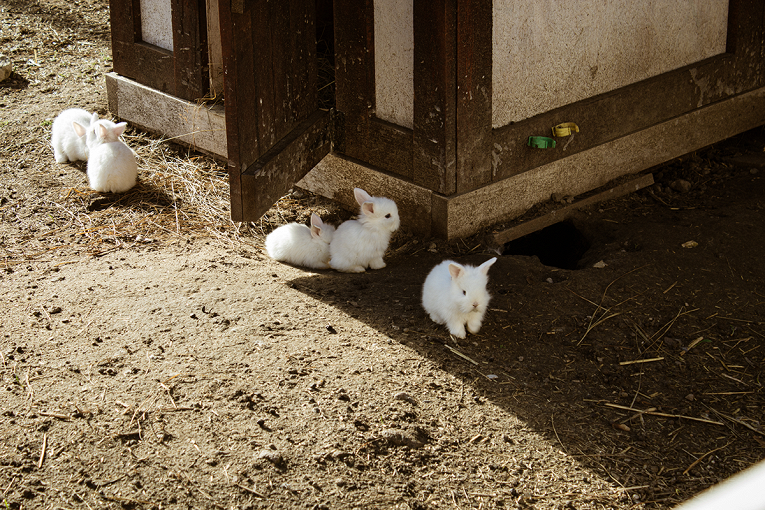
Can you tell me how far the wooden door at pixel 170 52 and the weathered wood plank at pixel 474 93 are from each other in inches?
118

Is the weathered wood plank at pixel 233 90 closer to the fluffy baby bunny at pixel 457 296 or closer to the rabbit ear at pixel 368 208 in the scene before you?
the rabbit ear at pixel 368 208

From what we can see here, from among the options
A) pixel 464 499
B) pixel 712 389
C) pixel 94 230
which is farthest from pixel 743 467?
pixel 94 230

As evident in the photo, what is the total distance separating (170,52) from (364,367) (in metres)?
4.63

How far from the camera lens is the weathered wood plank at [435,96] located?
5.04 metres

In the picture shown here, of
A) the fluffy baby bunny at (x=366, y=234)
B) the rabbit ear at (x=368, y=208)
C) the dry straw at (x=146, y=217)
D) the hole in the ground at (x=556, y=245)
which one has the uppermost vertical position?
the rabbit ear at (x=368, y=208)

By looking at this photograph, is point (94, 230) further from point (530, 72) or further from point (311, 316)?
point (530, 72)

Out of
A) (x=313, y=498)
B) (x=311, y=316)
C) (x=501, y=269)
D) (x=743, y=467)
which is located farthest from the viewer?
(x=501, y=269)

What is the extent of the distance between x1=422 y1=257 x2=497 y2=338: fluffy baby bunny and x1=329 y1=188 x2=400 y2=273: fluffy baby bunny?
0.79 m

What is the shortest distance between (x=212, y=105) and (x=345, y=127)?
69.2 inches

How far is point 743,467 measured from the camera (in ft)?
11.9

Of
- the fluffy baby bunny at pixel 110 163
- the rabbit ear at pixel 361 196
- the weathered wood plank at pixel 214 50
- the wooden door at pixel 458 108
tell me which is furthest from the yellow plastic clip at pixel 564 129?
the fluffy baby bunny at pixel 110 163

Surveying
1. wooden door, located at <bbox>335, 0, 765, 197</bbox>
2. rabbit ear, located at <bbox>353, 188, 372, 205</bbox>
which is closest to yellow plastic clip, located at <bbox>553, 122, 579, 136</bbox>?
wooden door, located at <bbox>335, 0, 765, 197</bbox>

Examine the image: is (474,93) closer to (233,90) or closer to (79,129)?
(233,90)

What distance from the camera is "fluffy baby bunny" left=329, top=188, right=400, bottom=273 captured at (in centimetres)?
535
